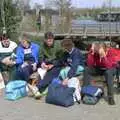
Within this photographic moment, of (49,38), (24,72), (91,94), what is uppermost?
(49,38)

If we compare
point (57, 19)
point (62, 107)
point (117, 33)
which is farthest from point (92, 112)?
point (57, 19)

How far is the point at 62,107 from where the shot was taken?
8.12m

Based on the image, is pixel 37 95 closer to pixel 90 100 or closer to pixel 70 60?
pixel 70 60

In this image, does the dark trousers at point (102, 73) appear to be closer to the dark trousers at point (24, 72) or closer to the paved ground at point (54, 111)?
the paved ground at point (54, 111)

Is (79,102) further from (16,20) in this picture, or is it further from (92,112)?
(16,20)

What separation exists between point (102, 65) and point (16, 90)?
5.80 feet

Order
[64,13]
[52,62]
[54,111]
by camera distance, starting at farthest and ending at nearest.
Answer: [64,13] → [52,62] → [54,111]

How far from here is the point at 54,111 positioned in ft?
25.8

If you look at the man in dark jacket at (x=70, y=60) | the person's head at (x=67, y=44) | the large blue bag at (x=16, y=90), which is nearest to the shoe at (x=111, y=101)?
the man in dark jacket at (x=70, y=60)

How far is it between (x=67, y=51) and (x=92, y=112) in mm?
1521

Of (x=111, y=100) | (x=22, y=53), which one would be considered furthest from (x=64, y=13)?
(x=111, y=100)

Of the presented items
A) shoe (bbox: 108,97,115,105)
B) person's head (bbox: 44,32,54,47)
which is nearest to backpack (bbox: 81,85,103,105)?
shoe (bbox: 108,97,115,105)

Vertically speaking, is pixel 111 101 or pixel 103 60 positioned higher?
pixel 103 60

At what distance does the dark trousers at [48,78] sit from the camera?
899cm
